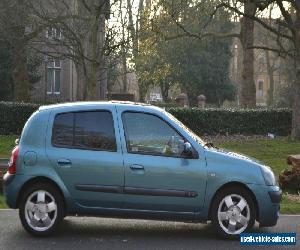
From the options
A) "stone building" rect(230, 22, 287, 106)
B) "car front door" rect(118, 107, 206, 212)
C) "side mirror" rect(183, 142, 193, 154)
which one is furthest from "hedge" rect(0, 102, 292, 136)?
"side mirror" rect(183, 142, 193, 154)

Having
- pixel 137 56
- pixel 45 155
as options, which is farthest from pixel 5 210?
pixel 137 56

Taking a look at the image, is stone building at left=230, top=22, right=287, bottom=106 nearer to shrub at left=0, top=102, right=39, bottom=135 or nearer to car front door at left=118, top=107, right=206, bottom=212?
shrub at left=0, top=102, right=39, bottom=135

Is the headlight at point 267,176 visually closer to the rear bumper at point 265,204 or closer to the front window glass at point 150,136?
the rear bumper at point 265,204

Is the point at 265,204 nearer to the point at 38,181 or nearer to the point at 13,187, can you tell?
the point at 38,181

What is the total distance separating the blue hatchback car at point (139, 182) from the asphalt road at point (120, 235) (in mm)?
266

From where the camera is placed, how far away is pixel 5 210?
9.55m

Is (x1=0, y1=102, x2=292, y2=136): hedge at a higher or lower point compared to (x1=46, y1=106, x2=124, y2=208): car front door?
higher

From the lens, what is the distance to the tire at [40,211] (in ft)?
24.5

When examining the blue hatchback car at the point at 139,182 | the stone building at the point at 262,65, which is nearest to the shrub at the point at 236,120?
the stone building at the point at 262,65

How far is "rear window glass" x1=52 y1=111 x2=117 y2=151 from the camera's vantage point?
762 centimetres

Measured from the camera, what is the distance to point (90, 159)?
7469mm

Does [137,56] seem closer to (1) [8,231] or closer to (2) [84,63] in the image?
(2) [84,63]

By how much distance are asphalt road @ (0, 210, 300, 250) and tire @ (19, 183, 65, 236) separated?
135mm

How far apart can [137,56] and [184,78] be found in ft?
72.1
